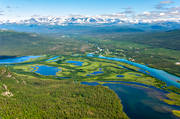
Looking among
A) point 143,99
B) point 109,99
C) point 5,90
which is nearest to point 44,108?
point 5,90

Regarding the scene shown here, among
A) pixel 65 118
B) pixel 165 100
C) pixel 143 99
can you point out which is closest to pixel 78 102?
pixel 65 118

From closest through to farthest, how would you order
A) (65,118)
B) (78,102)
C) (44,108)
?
(65,118) → (44,108) → (78,102)

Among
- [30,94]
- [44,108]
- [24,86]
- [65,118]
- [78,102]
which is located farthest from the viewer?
[24,86]

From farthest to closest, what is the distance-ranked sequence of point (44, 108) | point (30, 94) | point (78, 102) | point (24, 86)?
1. point (24, 86)
2. point (30, 94)
3. point (78, 102)
4. point (44, 108)

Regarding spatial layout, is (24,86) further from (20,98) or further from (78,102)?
(78,102)

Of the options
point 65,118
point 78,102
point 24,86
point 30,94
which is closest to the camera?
point 65,118

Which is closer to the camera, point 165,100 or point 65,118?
point 65,118

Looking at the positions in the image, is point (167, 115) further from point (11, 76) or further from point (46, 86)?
point (11, 76)
